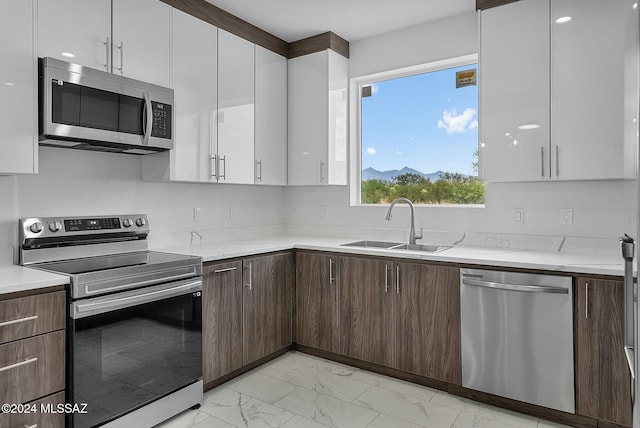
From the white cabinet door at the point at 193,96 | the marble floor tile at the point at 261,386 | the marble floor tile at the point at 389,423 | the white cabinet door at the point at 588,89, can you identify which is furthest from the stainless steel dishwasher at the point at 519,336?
the white cabinet door at the point at 193,96

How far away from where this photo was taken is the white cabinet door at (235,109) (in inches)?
122

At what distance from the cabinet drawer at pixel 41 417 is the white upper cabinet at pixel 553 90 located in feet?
8.77

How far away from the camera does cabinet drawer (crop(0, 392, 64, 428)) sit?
1.74 metres

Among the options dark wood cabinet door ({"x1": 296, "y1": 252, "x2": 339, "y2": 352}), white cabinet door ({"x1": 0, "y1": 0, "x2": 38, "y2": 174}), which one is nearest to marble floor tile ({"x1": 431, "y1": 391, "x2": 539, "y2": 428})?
dark wood cabinet door ({"x1": 296, "y1": 252, "x2": 339, "y2": 352})

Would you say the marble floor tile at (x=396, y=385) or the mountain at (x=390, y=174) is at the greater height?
the mountain at (x=390, y=174)

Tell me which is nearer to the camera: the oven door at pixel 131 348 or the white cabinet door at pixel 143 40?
the oven door at pixel 131 348

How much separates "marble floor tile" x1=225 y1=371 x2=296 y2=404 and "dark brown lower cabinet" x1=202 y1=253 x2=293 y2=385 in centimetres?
10

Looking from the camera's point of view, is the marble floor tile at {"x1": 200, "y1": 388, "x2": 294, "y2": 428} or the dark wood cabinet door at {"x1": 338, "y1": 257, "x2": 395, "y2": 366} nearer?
the marble floor tile at {"x1": 200, "y1": 388, "x2": 294, "y2": 428}

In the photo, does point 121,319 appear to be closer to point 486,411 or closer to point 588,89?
point 486,411

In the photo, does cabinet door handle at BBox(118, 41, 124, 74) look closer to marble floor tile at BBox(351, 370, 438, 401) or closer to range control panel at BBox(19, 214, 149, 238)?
range control panel at BBox(19, 214, 149, 238)

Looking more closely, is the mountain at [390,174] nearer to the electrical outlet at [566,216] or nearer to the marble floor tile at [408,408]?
the electrical outlet at [566,216]

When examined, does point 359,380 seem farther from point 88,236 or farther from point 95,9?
point 95,9

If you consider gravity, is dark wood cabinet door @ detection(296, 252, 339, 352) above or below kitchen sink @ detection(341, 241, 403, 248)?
below

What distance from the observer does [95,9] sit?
92.4 inches
